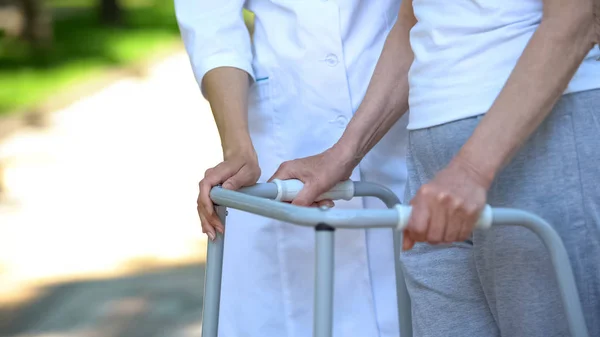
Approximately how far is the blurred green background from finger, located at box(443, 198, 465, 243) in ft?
26.6

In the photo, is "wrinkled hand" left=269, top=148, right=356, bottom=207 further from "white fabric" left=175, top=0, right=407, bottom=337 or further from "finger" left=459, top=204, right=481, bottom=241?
"finger" left=459, top=204, right=481, bottom=241

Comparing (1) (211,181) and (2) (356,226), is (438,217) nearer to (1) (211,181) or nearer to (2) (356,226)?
(2) (356,226)

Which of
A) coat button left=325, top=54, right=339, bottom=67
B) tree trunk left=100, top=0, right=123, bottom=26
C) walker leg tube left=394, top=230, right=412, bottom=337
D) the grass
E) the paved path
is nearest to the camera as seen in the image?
walker leg tube left=394, top=230, right=412, bottom=337

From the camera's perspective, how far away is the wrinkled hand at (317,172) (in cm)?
210

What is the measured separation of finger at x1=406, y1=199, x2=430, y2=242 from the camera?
1.57 m

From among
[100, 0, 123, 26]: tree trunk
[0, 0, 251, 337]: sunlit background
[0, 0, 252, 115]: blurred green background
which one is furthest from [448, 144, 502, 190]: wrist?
[100, 0, 123, 26]: tree trunk

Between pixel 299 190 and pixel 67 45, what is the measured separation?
37.1ft

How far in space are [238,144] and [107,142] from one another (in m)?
6.58

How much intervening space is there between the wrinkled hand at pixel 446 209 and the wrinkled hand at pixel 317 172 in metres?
0.53

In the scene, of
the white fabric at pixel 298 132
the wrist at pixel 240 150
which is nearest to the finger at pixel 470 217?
the wrist at pixel 240 150

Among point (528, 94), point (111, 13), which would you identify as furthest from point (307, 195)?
point (111, 13)

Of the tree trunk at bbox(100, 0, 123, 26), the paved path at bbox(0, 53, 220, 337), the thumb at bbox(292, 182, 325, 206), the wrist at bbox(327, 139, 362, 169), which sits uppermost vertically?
the tree trunk at bbox(100, 0, 123, 26)

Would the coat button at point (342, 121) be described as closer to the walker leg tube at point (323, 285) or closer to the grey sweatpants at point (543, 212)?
the grey sweatpants at point (543, 212)

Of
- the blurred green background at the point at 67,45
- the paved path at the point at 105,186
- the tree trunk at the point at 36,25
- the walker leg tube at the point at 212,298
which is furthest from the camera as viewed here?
the tree trunk at the point at 36,25
